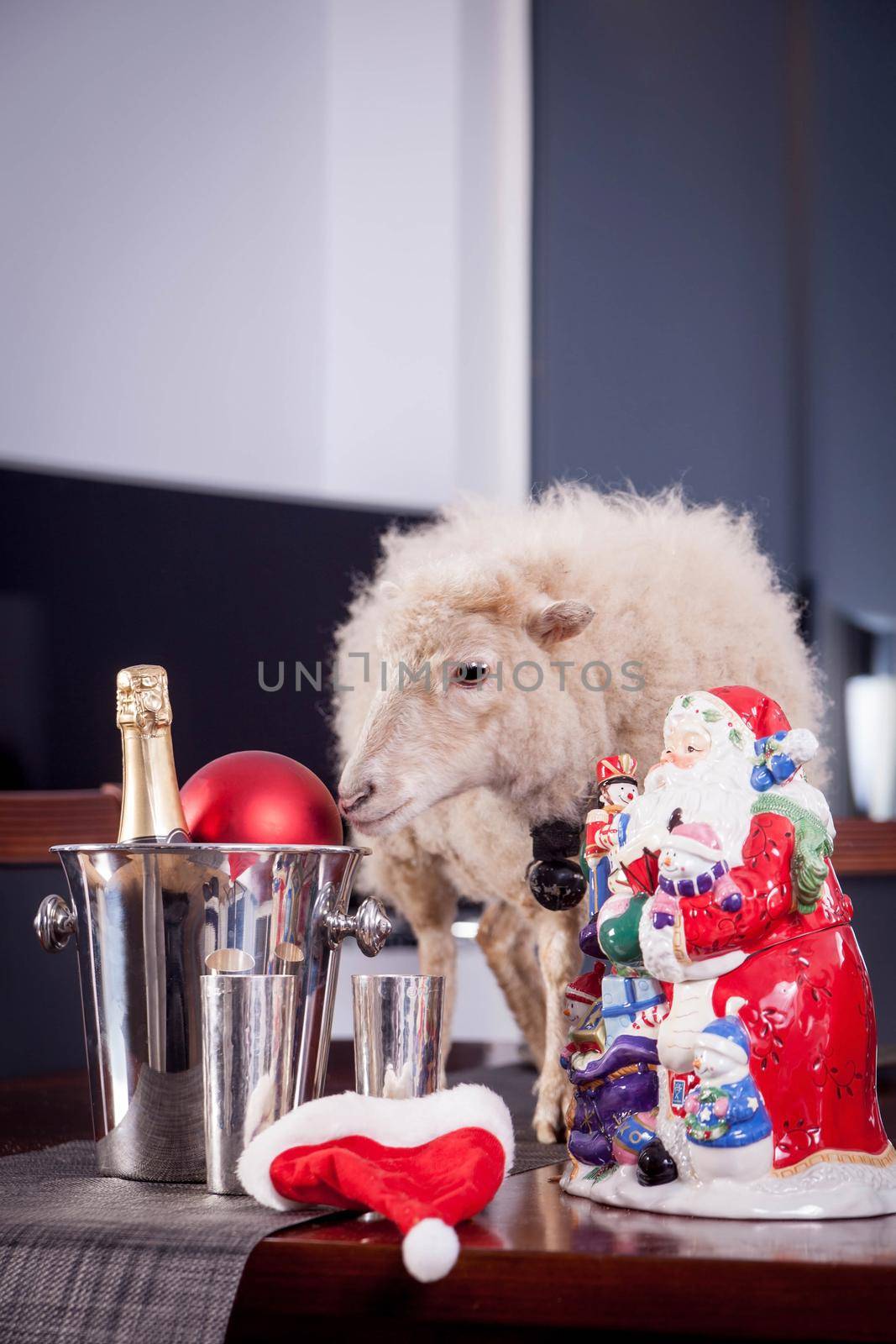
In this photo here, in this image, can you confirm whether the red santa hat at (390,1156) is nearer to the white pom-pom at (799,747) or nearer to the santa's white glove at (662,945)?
the santa's white glove at (662,945)

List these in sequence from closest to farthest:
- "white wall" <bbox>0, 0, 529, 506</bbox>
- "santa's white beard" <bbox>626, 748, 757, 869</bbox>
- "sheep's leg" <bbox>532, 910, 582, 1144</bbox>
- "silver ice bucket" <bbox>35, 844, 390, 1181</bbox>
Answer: "santa's white beard" <bbox>626, 748, 757, 869</bbox>
"silver ice bucket" <bbox>35, 844, 390, 1181</bbox>
"sheep's leg" <bbox>532, 910, 582, 1144</bbox>
"white wall" <bbox>0, 0, 529, 506</bbox>

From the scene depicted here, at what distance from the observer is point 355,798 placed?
2.47 feet

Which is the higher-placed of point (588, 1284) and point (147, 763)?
point (147, 763)

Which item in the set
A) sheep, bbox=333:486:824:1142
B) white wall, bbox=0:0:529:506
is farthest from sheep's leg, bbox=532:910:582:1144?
white wall, bbox=0:0:529:506

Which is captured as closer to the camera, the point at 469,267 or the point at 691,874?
the point at 691,874

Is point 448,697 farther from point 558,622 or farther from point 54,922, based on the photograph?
point 54,922

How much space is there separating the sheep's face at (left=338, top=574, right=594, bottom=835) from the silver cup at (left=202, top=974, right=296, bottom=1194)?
0.13 m

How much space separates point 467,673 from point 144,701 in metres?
0.18

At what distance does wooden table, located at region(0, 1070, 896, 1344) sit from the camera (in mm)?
497

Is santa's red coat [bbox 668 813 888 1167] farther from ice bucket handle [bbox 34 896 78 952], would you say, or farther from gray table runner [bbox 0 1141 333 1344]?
ice bucket handle [bbox 34 896 78 952]

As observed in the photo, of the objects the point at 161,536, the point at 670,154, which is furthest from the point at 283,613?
the point at 670,154

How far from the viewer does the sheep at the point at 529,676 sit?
30.5 inches

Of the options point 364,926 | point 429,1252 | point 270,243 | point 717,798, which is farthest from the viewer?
point 270,243

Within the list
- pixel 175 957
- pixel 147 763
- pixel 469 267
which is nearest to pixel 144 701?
pixel 147 763
